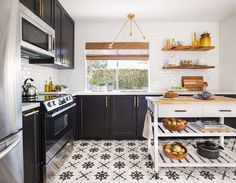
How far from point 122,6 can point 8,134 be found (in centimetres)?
257

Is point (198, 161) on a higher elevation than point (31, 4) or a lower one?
lower

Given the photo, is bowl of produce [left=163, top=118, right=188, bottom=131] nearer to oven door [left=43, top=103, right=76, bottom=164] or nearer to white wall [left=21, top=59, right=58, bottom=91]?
oven door [left=43, top=103, right=76, bottom=164]

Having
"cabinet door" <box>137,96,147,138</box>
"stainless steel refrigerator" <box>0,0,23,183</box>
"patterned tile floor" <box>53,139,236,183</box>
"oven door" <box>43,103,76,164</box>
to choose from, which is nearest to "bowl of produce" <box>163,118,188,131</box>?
"patterned tile floor" <box>53,139,236,183</box>

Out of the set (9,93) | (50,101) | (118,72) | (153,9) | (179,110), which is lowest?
(179,110)

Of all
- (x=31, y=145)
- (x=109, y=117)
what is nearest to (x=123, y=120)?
(x=109, y=117)

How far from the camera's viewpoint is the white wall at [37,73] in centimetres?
256

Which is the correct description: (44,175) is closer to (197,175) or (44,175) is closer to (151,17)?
(197,175)

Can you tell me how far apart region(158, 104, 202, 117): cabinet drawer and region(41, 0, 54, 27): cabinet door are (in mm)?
1903

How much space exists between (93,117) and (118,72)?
1186mm

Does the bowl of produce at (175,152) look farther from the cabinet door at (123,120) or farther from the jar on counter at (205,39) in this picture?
the jar on counter at (205,39)

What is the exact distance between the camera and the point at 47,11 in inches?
94.3

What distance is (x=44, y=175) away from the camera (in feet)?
5.81

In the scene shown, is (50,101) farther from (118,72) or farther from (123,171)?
(118,72)

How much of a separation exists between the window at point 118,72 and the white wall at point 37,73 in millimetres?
856
